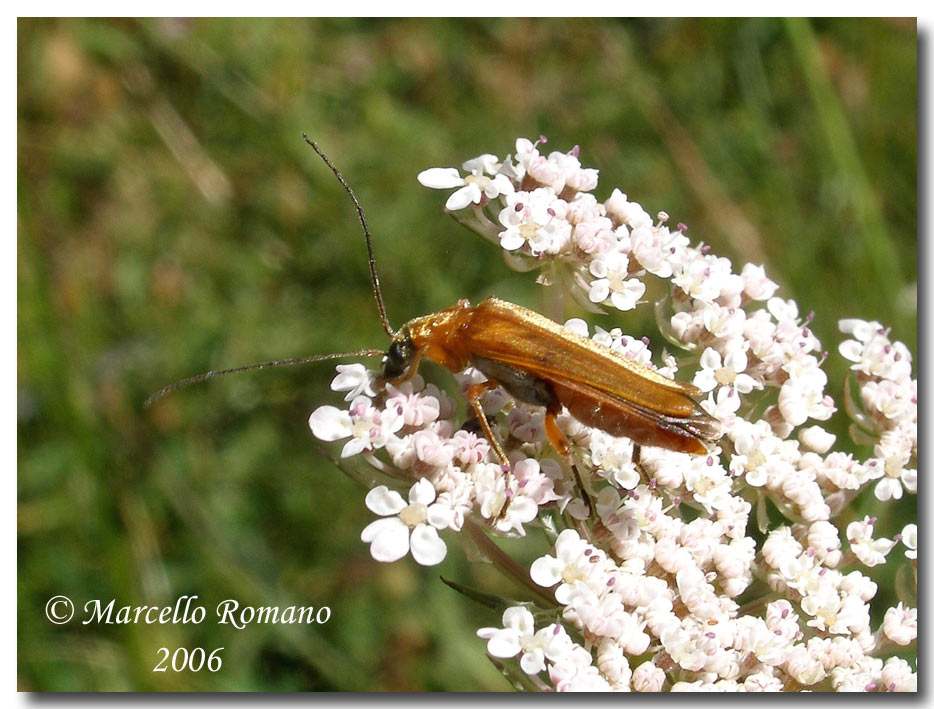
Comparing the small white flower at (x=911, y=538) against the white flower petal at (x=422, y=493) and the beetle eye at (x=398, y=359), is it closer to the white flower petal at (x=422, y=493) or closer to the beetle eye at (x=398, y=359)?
the white flower petal at (x=422, y=493)

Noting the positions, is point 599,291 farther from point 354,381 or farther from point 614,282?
point 354,381

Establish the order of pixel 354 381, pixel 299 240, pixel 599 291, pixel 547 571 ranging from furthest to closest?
pixel 299 240 → pixel 599 291 → pixel 354 381 → pixel 547 571

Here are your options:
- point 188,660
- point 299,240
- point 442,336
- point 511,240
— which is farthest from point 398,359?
point 299,240

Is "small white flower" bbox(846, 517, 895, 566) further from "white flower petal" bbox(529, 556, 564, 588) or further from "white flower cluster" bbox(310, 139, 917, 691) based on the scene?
"white flower petal" bbox(529, 556, 564, 588)

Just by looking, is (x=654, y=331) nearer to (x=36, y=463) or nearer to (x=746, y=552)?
(x=746, y=552)

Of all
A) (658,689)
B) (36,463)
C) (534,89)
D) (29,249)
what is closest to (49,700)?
(36,463)

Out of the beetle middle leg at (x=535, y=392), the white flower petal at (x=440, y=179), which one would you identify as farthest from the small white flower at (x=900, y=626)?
the white flower petal at (x=440, y=179)
